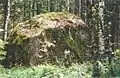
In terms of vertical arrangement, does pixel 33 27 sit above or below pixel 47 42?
above

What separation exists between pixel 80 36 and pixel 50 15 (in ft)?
7.53

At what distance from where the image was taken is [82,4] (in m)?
40.2

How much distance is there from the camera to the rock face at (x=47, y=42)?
18.0 metres

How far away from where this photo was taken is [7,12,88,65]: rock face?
18031 mm

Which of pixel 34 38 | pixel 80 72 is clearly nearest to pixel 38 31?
pixel 34 38

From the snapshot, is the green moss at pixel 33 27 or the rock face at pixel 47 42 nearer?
the rock face at pixel 47 42

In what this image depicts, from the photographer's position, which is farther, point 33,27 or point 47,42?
point 33,27

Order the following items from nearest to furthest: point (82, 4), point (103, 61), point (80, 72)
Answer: point (80, 72) → point (103, 61) → point (82, 4)

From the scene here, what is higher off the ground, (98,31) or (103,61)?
(98,31)

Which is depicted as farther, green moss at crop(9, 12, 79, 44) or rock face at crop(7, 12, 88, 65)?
green moss at crop(9, 12, 79, 44)

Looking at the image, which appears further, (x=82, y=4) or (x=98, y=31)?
(x=82, y=4)

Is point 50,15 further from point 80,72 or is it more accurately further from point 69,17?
point 80,72

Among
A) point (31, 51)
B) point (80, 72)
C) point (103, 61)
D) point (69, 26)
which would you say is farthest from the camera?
point (69, 26)

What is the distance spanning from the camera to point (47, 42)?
1839cm
